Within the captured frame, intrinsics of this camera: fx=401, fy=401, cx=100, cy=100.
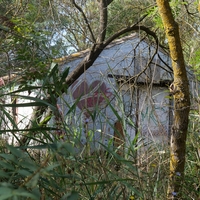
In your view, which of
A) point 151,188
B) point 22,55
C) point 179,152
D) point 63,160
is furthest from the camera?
point 22,55

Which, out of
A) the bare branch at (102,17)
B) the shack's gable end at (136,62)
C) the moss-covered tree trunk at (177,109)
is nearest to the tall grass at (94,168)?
the moss-covered tree trunk at (177,109)

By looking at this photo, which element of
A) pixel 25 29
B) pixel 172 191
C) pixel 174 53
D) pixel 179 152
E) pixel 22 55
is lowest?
pixel 172 191

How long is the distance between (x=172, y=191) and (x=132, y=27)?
4582 millimetres

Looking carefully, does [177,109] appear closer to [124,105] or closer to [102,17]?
[124,105]

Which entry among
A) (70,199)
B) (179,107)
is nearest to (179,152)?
(179,107)

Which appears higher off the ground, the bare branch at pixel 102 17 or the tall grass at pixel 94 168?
the bare branch at pixel 102 17

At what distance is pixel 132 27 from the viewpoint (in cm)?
666

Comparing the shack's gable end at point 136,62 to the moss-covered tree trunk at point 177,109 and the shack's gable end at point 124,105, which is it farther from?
the moss-covered tree trunk at point 177,109

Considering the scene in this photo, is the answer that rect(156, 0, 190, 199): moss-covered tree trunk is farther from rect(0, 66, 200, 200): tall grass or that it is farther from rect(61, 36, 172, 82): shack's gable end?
rect(61, 36, 172, 82): shack's gable end

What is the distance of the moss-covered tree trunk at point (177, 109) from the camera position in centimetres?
258

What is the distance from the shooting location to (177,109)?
2705 mm

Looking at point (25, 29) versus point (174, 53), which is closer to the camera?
point (174, 53)

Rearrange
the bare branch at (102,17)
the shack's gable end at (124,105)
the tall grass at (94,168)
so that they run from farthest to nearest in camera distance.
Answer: the bare branch at (102,17) → the shack's gable end at (124,105) → the tall grass at (94,168)

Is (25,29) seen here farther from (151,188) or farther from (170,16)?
(151,188)
